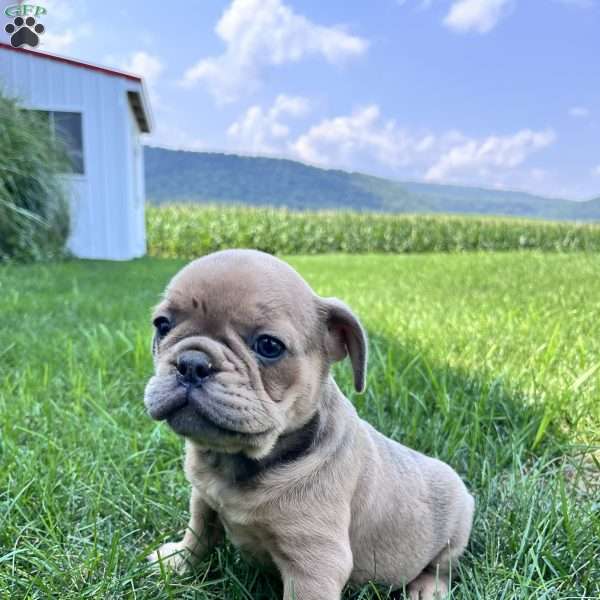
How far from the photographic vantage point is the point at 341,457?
166 centimetres

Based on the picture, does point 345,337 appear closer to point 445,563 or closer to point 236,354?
point 236,354

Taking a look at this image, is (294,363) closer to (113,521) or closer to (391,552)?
(391,552)

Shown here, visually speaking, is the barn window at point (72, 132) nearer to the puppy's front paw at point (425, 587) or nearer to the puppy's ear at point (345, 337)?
the puppy's ear at point (345, 337)

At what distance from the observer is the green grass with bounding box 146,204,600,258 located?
86.7 feet

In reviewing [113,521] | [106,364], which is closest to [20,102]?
[106,364]

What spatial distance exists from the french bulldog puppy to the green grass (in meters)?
24.3

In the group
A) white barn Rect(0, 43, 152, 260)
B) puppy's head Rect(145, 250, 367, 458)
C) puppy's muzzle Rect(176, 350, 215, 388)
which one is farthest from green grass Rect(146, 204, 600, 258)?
puppy's muzzle Rect(176, 350, 215, 388)

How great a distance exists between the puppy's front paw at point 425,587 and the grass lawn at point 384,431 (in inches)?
2.2

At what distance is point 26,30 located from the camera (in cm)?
676

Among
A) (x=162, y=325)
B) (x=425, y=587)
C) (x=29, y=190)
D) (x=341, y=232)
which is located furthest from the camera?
(x=341, y=232)

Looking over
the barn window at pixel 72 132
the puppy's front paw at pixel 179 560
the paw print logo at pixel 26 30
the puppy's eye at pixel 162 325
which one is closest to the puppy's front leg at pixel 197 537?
the puppy's front paw at pixel 179 560

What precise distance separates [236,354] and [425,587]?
1041 millimetres

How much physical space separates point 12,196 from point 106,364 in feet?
26.7

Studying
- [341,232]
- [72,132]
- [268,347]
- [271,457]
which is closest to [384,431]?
[271,457]
